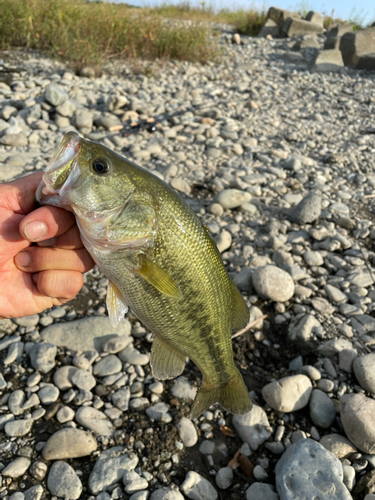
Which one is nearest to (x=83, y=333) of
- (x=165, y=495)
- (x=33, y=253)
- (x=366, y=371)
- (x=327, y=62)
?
(x=33, y=253)

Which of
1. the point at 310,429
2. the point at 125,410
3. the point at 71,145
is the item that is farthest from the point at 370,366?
the point at 71,145

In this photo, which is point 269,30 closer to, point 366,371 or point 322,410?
point 366,371

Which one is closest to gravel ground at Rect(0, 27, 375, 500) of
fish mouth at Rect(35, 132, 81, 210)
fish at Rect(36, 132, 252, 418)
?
fish at Rect(36, 132, 252, 418)

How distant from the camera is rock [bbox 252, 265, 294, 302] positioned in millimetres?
4355

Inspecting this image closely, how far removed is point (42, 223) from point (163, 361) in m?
1.18

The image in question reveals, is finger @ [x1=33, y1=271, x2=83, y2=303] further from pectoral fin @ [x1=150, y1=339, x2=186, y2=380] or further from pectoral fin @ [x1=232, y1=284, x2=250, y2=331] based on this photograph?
pectoral fin @ [x1=232, y1=284, x2=250, y2=331]

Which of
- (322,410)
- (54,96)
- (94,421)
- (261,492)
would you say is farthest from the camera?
(54,96)

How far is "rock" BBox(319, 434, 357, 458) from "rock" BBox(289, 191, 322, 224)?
3.30 metres

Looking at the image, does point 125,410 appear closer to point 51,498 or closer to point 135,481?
point 135,481

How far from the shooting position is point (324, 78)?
13.3 meters

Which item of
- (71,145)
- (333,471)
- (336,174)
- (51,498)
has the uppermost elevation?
(71,145)

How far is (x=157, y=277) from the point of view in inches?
81.0

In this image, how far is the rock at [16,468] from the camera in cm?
273

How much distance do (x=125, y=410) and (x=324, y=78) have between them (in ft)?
44.3
